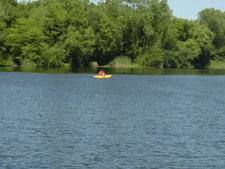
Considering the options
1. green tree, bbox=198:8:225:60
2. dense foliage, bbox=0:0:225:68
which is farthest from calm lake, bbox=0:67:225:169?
green tree, bbox=198:8:225:60

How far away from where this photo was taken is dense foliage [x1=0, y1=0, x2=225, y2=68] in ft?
362

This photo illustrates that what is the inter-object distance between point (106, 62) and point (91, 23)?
52.6 feet

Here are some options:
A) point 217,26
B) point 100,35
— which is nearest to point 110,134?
point 100,35

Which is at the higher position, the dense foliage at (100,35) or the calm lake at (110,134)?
the dense foliage at (100,35)


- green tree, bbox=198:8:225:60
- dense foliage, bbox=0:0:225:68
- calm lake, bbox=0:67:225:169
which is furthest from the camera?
green tree, bbox=198:8:225:60

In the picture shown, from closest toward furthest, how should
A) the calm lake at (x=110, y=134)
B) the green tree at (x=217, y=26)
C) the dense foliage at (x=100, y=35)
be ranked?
the calm lake at (x=110, y=134)
the dense foliage at (x=100, y=35)
the green tree at (x=217, y=26)

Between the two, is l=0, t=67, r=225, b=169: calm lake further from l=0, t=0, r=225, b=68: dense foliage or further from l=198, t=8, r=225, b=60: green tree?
l=198, t=8, r=225, b=60: green tree

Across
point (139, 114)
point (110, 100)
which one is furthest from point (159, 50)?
point (139, 114)

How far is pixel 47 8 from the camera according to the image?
375 ft

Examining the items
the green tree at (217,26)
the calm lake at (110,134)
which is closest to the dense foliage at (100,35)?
the green tree at (217,26)

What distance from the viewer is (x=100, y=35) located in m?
127

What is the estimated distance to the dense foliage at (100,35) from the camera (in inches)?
4341

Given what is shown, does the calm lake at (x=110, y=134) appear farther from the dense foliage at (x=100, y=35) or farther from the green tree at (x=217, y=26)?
the green tree at (x=217, y=26)

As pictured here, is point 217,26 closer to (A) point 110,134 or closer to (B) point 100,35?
(B) point 100,35
